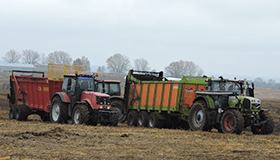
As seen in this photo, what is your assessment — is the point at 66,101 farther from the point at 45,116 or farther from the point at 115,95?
the point at 115,95

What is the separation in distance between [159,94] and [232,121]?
18.4ft

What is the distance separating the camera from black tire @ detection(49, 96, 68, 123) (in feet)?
59.6

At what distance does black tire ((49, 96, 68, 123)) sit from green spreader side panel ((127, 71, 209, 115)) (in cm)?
492

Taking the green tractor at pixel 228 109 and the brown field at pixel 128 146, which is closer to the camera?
the brown field at pixel 128 146

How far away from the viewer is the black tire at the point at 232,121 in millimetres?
14883

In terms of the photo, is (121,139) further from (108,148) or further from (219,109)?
(219,109)

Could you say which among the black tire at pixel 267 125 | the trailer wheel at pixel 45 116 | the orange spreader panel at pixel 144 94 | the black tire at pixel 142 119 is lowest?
the trailer wheel at pixel 45 116

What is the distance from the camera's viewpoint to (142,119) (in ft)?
69.7

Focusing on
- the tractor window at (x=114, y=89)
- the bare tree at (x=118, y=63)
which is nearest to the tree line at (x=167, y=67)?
the bare tree at (x=118, y=63)

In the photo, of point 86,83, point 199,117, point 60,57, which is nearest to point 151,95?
point 86,83

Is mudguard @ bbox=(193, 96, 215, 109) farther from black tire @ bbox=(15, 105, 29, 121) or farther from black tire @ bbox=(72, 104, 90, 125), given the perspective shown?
black tire @ bbox=(15, 105, 29, 121)

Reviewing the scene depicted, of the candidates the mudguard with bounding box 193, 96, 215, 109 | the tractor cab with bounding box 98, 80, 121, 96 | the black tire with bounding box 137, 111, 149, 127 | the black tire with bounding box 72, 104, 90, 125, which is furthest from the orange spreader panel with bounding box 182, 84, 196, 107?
the tractor cab with bounding box 98, 80, 121, 96

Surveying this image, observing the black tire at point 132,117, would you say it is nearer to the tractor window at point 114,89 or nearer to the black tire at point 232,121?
the tractor window at point 114,89

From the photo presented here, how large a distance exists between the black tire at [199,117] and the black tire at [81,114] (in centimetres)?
478
